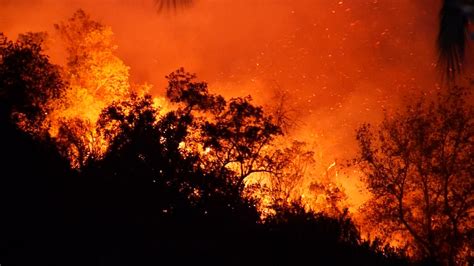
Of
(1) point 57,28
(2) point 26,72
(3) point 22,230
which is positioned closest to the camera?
(3) point 22,230

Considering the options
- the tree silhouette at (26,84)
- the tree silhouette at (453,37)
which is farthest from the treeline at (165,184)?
the tree silhouette at (453,37)

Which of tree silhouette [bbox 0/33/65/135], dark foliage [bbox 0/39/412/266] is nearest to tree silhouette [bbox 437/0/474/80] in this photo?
dark foliage [bbox 0/39/412/266]

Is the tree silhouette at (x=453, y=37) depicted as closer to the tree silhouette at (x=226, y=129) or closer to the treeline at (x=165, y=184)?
the treeline at (x=165, y=184)

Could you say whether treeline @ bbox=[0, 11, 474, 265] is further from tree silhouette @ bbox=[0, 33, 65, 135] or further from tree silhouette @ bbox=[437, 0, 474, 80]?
tree silhouette @ bbox=[437, 0, 474, 80]

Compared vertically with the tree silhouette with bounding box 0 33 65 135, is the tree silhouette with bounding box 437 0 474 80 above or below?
below

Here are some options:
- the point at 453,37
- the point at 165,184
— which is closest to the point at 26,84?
the point at 165,184

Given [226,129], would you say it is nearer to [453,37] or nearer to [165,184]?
[165,184]

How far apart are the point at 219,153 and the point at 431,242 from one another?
10953mm

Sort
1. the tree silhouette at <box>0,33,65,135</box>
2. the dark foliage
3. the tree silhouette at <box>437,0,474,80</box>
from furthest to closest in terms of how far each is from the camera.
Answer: the tree silhouette at <box>0,33,65,135</box>
the dark foliage
the tree silhouette at <box>437,0,474,80</box>

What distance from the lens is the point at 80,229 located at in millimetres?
10180

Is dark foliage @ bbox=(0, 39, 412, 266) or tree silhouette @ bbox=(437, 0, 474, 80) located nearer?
tree silhouette @ bbox=(437, 0, 474, 80)

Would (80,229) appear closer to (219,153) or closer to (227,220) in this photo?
(227,220)

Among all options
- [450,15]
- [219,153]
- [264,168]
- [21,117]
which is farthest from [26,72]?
[450,15]

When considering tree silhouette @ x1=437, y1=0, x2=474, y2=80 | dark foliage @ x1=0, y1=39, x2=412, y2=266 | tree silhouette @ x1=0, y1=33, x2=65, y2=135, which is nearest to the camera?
tree silhouette @ x1=437, y1=0, x2=474, y2=80
